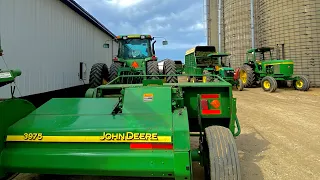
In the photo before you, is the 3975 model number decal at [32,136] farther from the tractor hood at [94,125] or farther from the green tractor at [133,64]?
the green tractor at [133,64]

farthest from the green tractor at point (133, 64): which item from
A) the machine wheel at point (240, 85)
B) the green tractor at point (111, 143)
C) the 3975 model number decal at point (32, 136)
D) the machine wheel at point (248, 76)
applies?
the machine wheel at point (248, 76)

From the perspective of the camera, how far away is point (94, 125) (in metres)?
2.61

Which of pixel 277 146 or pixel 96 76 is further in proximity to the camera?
pixel 96 76

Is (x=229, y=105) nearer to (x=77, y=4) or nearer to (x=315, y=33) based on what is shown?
(x=77, y=4)

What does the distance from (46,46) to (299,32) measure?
14.4 meters

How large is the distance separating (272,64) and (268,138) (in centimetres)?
1063

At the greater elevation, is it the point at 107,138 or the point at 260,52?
the point at 260,52

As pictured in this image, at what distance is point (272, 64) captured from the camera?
49.0ft

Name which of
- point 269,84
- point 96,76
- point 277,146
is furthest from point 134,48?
point 269,84

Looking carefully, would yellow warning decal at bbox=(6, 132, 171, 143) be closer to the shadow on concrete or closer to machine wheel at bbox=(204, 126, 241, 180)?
machine wheel at bbox=(204, 126, 241, 180)

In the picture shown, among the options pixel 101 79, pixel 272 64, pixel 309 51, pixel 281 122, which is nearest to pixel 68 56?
pixel 101 79

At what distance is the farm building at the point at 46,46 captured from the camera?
245 inches

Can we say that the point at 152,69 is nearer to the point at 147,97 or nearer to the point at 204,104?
the point at 204,104

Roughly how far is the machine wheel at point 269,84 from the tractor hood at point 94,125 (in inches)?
487
